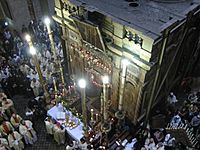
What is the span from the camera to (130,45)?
8.78 m

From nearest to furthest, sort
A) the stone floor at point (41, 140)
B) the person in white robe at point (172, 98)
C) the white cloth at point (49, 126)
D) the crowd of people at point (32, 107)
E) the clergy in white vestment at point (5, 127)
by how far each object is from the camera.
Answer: the crowd of people at point (32, 107)
the clergy in white vestment at point (5, 127)
the white cloth at point (49, 126)
the stone floor at point (41, 140)
the person in white robe at point (172, 98)

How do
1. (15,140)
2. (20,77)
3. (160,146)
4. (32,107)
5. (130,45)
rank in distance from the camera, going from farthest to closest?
1. (20,77)
2. (32,107)
3. (15,140)
4. (160,146)
5. (130,45)

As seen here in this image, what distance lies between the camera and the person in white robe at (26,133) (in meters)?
10.4

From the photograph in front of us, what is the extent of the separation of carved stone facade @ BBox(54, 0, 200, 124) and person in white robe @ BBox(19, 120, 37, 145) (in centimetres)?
373

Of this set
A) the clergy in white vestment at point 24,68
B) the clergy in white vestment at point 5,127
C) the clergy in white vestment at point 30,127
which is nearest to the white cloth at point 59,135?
the clergy in white vestment at point 30,127

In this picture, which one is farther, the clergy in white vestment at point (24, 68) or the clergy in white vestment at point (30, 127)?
the clergy in white vestment at point (24, 68)

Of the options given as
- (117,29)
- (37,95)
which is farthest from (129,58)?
(37,95)

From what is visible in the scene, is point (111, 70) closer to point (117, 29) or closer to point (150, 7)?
point (117, 29)

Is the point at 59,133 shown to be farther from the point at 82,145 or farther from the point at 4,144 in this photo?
the point at 4,144

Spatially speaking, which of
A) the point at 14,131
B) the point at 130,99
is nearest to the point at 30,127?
the point at 14,131

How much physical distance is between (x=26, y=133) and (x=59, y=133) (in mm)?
1446

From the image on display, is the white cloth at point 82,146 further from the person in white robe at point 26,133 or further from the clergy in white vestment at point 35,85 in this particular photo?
the clergy in white vestment at point 35,85

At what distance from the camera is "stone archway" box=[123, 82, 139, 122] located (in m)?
9.93

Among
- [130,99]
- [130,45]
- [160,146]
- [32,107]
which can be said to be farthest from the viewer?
[32,107]
